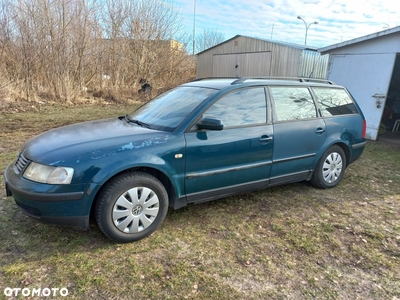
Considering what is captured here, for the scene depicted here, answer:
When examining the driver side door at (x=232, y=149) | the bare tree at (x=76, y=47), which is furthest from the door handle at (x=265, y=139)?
the bare tree at (x=76, y=47)

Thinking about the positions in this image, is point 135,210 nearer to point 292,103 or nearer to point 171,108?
point 171,108

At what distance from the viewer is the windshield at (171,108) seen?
10.3 ft

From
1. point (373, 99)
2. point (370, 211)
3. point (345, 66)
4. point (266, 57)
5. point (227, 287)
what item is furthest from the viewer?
point (266, 57)

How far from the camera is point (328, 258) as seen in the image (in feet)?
8.79

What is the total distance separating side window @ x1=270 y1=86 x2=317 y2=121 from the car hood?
5.11 feet

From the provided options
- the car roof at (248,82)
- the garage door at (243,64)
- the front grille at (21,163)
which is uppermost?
the garage door at (243,64)

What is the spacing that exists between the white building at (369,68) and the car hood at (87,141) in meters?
7.34

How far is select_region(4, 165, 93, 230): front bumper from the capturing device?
2.44m

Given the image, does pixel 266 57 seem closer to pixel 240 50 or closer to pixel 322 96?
pixel 240 50

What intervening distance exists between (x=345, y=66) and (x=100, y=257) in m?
8.81

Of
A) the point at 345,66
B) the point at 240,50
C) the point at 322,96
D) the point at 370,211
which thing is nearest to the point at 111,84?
the point at 240,50

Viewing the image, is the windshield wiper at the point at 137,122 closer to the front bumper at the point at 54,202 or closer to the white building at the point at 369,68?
the front bumper at the point at 54,202

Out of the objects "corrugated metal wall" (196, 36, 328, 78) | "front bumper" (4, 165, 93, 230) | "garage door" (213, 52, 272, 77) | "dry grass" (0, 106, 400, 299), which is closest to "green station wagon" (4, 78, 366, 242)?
"front bumper" (4, 165, 93, 230)

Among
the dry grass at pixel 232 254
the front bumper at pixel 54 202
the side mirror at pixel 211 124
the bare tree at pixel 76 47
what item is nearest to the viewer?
the dry grass at pixel 232 254
